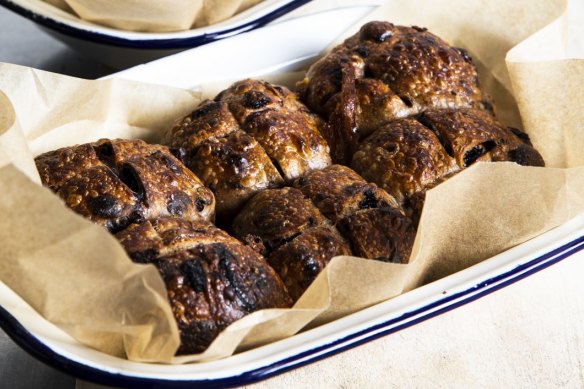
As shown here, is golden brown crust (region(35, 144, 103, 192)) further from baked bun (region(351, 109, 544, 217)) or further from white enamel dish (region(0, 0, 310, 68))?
white enamel dish (region(0, 0, 310, 68))

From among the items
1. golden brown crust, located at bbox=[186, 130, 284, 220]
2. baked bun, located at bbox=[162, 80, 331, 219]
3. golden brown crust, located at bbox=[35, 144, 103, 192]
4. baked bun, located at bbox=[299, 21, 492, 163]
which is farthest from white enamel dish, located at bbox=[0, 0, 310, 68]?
golden brown crust, located at bbox=[35, 144, 103, 192]

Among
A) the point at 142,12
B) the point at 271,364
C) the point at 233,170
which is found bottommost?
the point at 271,364

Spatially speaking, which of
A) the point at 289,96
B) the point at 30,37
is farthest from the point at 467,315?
the point at 30,37

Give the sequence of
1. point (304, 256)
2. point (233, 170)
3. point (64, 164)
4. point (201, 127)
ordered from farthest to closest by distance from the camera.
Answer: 1. point (201, 127)
2. point (233, 170)
3. point (64, 164)
4. point (304, 256)

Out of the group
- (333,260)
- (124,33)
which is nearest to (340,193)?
(333,260)

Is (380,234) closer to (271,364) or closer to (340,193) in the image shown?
(340,193)

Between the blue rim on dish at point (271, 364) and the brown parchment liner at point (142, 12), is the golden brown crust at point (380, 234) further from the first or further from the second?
the brown parchment liner at point (142, 12)

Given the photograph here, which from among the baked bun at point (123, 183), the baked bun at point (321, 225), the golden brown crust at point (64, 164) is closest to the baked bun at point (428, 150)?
the baked bun at point (321, 225)
